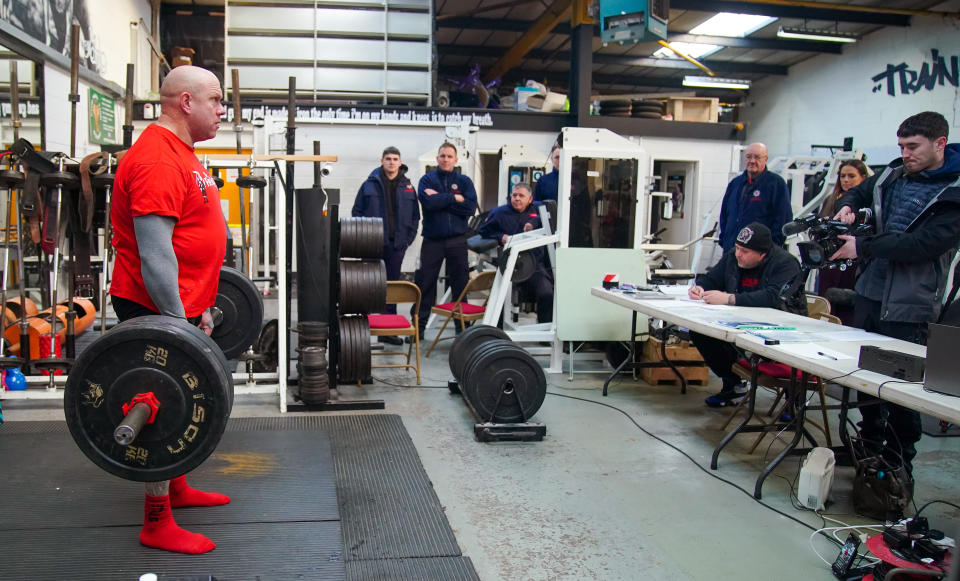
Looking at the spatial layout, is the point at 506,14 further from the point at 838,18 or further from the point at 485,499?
the point at 485,499

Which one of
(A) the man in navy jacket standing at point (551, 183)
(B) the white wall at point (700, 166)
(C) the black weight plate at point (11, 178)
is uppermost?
(B) the white wall at point (700, 166)

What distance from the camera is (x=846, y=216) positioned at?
3.20 meters

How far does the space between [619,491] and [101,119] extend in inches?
278

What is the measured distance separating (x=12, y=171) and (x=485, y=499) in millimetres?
3022

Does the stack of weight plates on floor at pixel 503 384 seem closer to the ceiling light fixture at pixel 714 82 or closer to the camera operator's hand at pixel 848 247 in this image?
the camera operator's hand at pixel 848 247

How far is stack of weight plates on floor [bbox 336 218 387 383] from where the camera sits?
416 cm

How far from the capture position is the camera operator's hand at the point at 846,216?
3.19m

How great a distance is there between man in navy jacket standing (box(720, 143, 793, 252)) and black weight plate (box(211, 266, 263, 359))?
350cm

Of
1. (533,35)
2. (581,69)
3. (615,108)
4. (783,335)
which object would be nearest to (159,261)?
(783,335)

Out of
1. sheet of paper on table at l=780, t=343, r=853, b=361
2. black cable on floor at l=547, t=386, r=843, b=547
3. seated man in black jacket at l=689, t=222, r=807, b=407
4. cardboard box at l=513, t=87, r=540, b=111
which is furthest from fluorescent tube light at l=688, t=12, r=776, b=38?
sheet of paper on table at l=780, t=343, r=853, b=361

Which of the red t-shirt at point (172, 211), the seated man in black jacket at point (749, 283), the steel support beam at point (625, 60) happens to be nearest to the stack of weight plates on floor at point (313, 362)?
the red t-shirt at point (172, 211)

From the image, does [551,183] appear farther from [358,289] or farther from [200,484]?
[200,484]

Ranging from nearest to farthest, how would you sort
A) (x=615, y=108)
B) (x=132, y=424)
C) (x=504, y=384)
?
1. (x=132, y=424)
2. (x=504, y=384)
3. (x=615, y=108)

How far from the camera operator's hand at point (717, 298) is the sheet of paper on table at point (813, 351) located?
1123 mm
